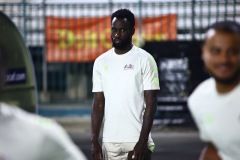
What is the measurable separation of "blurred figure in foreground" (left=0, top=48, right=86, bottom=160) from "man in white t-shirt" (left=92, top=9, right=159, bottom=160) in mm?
2940

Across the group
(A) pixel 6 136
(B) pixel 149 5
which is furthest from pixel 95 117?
(B) pixel 149 5

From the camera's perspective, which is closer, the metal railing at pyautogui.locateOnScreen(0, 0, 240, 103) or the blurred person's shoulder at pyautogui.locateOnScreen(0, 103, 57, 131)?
the blurred person's shoulder at pyautogui.locateOnScreen(0, 103, 57, 131)

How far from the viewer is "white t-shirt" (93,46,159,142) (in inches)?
201

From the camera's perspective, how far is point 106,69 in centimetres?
522

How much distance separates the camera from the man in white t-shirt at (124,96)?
5.11m

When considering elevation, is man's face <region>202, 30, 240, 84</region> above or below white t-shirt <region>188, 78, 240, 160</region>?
above

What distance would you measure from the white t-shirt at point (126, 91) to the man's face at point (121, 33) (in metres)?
0.09

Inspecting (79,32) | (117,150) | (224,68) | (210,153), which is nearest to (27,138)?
(224,68)

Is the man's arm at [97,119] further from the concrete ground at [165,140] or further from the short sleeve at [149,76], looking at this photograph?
the concrete ground at [165,140]

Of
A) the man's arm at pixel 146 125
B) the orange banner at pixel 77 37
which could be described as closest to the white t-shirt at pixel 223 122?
the man's arm at pixel 146 125

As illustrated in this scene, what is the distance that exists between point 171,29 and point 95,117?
958 centimetres

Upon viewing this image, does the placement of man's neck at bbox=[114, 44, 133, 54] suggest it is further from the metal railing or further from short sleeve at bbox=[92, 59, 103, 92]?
the metal railing

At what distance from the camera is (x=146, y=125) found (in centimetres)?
507

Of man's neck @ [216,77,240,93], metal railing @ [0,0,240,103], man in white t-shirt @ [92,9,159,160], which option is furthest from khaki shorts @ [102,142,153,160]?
metal railing @ [0,0,240,103]
